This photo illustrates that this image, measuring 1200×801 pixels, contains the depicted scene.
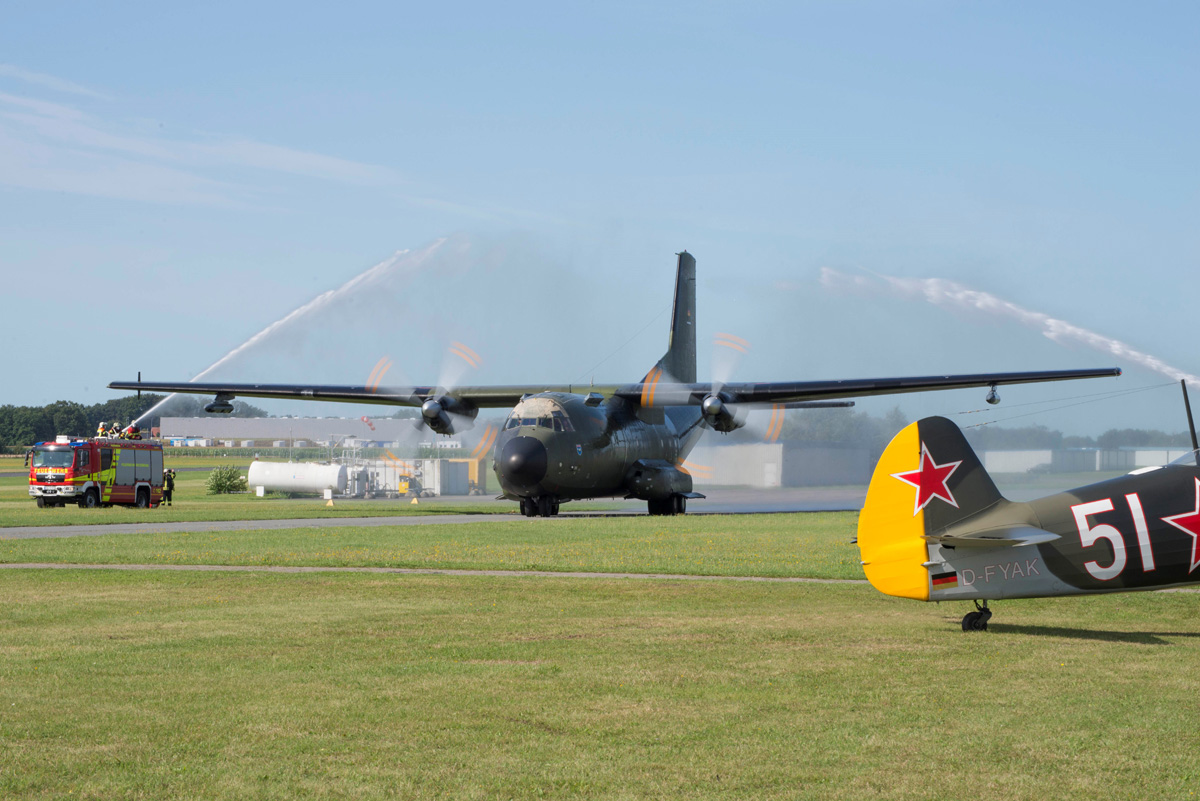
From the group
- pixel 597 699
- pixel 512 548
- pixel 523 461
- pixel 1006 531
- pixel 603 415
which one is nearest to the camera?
pixel 597 699

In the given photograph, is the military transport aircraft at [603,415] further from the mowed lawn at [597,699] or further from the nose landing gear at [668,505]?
the mowed lawn at [597,699]

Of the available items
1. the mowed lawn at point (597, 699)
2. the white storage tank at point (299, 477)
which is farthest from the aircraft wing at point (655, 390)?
the mowed lawn at point (597, 699)

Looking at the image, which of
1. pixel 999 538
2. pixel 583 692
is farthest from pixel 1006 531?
pixel 583 692

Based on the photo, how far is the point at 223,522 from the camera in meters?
38.4

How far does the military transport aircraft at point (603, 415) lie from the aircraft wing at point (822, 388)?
0.12ft

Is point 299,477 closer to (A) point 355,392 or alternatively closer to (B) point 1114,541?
(A) point 355,392

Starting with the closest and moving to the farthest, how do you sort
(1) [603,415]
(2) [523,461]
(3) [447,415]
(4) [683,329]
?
(2) [523,461] < (1) [603,415] < (3) [447,415] < (4) [683,329]

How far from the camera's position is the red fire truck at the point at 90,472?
48688 millimetres

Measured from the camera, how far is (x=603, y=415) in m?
41.4

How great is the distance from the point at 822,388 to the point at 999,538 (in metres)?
28.4

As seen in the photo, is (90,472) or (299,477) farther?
(299,477)

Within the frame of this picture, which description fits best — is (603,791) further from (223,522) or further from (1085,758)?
(223,522)

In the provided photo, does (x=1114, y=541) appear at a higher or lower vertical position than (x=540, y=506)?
higher

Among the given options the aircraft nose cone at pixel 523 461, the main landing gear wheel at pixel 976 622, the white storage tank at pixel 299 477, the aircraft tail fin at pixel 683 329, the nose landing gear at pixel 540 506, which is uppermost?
the aircraft tail fin at pixel 683 329
